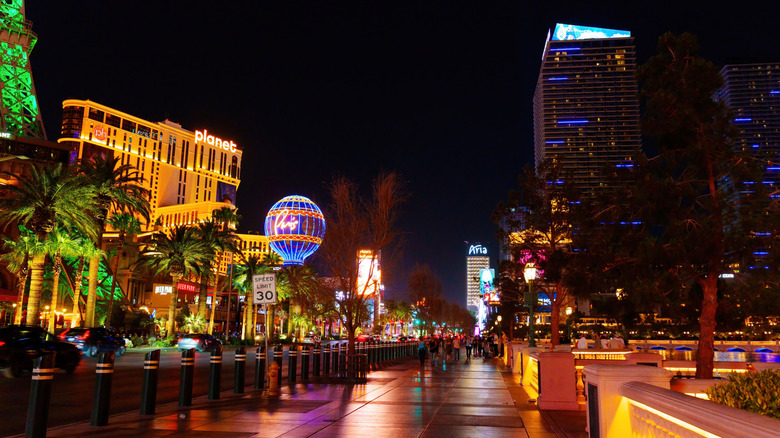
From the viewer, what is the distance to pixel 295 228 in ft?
245

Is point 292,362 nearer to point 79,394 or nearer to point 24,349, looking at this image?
point 79,394

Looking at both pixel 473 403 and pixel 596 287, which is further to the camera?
pixel 596 287

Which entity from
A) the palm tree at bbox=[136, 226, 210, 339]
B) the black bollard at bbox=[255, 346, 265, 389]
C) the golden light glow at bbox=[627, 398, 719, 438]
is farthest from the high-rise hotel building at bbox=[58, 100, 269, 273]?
the golden light glow at bbox=[627, 398, 719, 438]

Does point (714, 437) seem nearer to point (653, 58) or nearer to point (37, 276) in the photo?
point (653, 58)

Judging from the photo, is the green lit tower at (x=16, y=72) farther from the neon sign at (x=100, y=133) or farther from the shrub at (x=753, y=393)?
the shrub at (x=753, y=393)

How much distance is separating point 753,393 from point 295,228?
2820 inches

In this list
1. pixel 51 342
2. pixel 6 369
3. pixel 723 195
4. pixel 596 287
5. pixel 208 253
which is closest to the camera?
pixel 723 195

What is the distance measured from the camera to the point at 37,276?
35719mm

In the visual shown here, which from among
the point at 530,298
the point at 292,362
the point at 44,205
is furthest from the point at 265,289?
the point at 44,205

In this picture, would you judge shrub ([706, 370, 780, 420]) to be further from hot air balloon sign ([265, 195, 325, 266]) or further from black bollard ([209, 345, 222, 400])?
hot air balloon sign ([265, 195, 325, 266])

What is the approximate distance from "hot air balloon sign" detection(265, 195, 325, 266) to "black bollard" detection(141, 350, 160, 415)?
204 feet

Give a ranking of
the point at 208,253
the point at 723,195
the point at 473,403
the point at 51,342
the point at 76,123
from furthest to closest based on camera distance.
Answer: the point at 76,123
the point at 208,253
the point at 51,342
the point at 473,403
the point at 723,195

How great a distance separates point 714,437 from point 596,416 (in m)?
3.65

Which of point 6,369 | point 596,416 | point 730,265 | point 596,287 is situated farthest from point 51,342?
point 730,265
